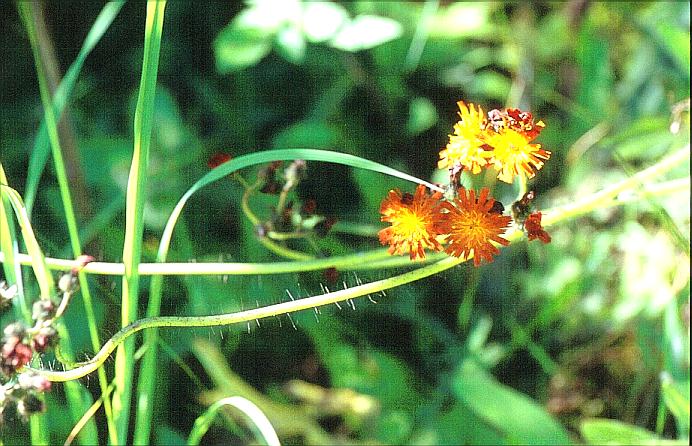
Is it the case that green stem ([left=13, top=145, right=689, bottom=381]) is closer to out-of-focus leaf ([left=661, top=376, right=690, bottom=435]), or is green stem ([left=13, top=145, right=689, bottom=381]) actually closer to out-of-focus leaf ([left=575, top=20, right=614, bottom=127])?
out-of-focus leaf ([left=661, top=376, right=690, bottom=435])

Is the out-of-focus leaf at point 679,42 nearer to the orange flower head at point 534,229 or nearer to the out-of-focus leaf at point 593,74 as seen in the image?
the out-of-focus leaf at point 593,74

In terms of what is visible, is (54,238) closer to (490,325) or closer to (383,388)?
(383,388)

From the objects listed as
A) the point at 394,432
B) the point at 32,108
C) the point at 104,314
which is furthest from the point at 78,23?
the point at 394,432

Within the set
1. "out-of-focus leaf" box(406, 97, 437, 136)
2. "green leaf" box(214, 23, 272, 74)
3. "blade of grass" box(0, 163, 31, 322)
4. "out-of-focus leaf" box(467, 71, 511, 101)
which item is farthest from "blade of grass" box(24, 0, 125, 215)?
"out-of-focus leaf" box(467, 71, 511, 101)

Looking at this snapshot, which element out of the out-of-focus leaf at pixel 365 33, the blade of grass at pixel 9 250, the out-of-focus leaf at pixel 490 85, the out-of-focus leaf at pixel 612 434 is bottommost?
the out-of-focus leaf at pixel 612 434

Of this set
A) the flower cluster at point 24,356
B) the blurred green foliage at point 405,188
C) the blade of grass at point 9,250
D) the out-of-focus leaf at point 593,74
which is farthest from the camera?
the out-of-focus leaf at point 593,74

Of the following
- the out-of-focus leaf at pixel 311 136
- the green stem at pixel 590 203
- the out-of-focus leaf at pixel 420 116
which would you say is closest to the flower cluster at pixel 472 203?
the green stem at pixel 590 203

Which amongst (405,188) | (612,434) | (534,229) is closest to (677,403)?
(612,434)
